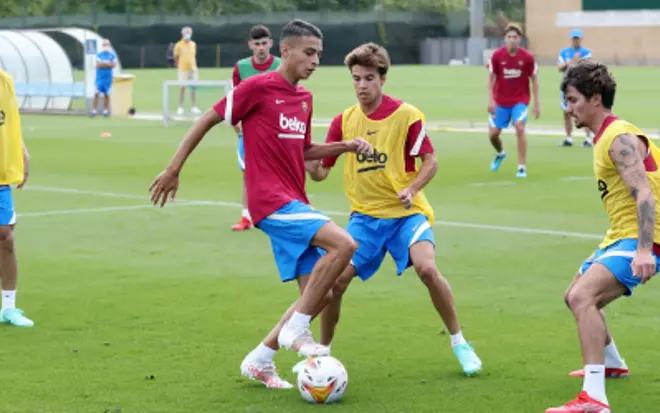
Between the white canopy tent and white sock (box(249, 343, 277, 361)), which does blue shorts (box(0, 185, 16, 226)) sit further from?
the white canopy tent

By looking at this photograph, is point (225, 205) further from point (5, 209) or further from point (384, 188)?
point (384, 188)

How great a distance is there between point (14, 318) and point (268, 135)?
3030mm

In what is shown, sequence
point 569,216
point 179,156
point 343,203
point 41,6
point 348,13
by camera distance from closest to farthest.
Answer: point 179,156
point 569,216
point 343,203
point 41,6
point 348,13

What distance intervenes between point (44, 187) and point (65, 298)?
903 cm

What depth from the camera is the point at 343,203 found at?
17.0 metres

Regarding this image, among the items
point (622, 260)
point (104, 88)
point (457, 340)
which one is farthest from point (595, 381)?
point (104, 88)

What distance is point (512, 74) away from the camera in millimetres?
20797

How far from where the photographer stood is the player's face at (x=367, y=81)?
26.4 ft

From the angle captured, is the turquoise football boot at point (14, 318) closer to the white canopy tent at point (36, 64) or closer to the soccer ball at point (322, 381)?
the soccer ball at point (322, 381)

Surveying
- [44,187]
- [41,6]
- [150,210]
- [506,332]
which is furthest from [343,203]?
[41,6]

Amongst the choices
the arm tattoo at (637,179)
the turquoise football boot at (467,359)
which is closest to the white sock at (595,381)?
the arm tattoo at (637,179)

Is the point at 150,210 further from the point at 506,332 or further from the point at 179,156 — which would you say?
the point at 179,156

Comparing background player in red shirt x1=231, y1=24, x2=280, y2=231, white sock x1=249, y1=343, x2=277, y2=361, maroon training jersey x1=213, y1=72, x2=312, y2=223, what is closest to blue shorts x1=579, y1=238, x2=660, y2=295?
maroon training jersey x1=213, y1=72, x2=312, y2=223

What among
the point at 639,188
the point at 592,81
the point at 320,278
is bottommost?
the point at 320,278
